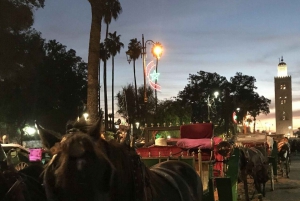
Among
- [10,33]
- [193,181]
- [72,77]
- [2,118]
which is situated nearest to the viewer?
[193,181]

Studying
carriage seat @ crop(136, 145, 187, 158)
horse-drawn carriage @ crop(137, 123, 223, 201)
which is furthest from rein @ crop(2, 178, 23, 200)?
carriage seat @ crop(136, 145, 187, 158)

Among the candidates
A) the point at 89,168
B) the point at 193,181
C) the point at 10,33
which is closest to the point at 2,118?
the point at 10,33

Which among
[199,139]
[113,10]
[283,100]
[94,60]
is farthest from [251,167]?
[283,100]

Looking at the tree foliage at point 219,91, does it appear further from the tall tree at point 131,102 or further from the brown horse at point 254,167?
the brown horse at point 254,167

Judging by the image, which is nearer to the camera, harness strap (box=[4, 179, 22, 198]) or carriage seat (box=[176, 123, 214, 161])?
harness strap (box=[4, 179, 22, 198])

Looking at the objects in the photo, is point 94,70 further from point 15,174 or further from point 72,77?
point 72,77

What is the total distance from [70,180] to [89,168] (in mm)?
144

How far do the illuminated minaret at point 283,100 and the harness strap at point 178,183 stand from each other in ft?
404

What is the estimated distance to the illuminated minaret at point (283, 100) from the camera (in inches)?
4781

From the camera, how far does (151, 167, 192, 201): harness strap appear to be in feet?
13.5

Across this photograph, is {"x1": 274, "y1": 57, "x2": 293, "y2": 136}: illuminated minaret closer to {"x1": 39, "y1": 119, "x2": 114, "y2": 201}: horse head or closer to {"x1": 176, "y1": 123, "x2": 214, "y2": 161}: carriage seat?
{"x1": 176, "y1": 123, "x2": 214, "y2": 161}: carriage seat

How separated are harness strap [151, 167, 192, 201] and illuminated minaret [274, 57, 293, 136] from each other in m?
123

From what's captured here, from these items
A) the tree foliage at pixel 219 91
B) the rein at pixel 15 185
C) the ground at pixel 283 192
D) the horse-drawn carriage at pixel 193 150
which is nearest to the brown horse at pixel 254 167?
the ground at pixel 283 192

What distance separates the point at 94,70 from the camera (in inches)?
521
